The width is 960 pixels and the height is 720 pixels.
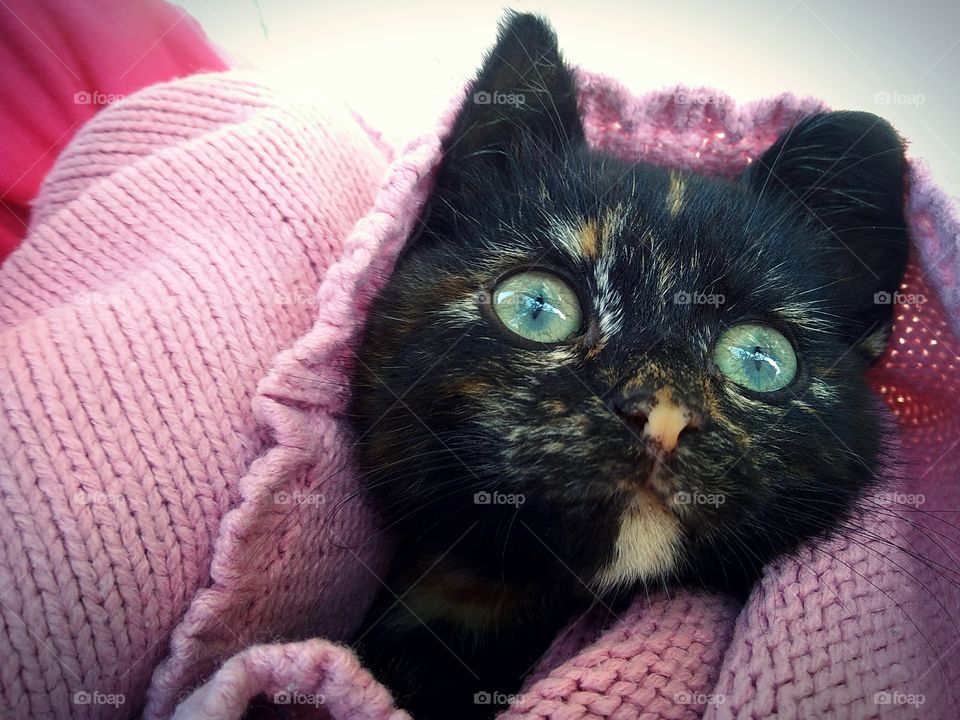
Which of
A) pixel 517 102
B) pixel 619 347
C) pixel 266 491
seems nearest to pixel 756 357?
pixel 619 347

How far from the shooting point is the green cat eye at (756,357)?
837 millimetres

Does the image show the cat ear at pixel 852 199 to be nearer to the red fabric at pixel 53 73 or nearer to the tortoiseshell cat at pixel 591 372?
the tortoiseshell cat at pixel 591 372

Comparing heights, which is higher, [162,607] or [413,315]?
[413,315]

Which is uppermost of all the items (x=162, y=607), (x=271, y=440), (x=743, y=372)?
(x=743, y=372)

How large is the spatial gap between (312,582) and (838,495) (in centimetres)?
72

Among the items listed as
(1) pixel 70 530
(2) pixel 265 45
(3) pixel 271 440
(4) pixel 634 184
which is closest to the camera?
(1) pixel 70 530

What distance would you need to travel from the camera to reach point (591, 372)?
737 millimetres

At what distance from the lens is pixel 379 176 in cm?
123

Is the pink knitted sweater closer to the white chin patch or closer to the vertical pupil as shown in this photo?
the white chin patch

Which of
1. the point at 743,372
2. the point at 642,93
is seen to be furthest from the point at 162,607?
the point at 642,93

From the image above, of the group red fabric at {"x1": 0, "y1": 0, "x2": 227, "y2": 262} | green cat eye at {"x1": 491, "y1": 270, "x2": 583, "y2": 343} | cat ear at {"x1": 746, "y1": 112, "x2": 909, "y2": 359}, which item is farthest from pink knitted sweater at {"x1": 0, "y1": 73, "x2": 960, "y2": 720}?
red fabric at {"x1": 0, "y1": 0, "x2": 227, "y2": 262}

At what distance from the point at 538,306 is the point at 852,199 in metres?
0.59

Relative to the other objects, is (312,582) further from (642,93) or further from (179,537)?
(642,93)

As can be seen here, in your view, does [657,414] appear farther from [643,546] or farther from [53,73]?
[53,73]
